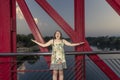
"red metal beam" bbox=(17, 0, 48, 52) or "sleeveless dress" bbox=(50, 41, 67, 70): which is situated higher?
"red metal beam" bbox=(17, 0, 48, 52)

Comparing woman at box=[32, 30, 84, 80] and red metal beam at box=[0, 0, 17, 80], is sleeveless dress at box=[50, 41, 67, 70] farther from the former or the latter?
red metal beam at box=[0, 0, 17, 80]

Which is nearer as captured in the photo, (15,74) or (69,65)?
(69,65)

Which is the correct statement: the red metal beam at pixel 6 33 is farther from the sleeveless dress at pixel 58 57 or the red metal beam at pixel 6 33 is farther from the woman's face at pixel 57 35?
the woman's face at pixel 57 35

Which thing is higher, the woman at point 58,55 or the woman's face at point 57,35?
the woman's face at point 57,35

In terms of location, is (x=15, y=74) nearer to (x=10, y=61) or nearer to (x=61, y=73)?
(x=10, y=61)

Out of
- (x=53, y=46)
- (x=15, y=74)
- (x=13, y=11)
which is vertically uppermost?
(x=13, y=11)

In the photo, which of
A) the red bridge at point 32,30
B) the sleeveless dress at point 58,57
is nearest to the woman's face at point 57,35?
the sleeveless dress at point 58,57

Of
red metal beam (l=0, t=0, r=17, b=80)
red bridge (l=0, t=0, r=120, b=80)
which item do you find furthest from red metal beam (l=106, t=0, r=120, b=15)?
red metal beam (l=0, t=0, r=17, b=80)

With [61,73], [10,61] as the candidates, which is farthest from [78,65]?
[10,61]

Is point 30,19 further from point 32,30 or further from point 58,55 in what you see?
point 58,55

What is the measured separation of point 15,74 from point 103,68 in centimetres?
178

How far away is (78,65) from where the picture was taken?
24.5 ft

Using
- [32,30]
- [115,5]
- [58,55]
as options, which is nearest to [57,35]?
[58,55]

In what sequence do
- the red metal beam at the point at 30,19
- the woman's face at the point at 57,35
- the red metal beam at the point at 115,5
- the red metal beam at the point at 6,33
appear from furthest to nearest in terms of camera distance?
the red metal beam at the point at 30,19
the red metal beam at the point at 6,33
the red metal beam at the point at 115,5
the woman's face at the point at 57,35
